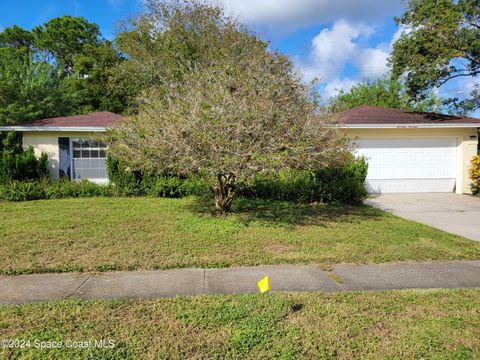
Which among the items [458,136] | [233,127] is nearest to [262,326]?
[233,127]

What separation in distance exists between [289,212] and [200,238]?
3195 millimetres

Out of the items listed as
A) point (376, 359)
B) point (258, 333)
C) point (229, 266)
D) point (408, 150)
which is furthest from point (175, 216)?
point (408, 150)

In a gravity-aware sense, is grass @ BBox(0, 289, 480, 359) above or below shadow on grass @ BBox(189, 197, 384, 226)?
below

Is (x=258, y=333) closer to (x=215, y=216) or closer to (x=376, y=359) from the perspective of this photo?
(x=376, y=359)

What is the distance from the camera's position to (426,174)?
1257 centimetres

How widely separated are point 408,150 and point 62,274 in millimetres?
12475

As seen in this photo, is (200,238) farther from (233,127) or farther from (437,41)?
(437,41)

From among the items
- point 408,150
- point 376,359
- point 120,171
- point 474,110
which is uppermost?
point 474,110

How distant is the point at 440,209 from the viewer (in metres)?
9.28

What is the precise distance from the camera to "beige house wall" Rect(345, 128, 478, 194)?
12320mm

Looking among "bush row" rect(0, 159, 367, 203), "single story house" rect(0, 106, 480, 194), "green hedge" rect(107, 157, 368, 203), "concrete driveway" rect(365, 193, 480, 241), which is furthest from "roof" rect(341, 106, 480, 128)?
"concrete driveway" rect(365, 193, 480, 241)

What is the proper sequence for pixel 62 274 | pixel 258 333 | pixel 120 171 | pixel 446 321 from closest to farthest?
1. pixel 258 333
2. pixel 446 321
3. pixel 62 274
4. pixel 120 171

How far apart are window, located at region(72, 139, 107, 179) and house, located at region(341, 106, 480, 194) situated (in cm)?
961

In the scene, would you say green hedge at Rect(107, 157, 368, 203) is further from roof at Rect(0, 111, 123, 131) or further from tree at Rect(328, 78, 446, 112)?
tree at Rect(328, 78, 446, 112)
